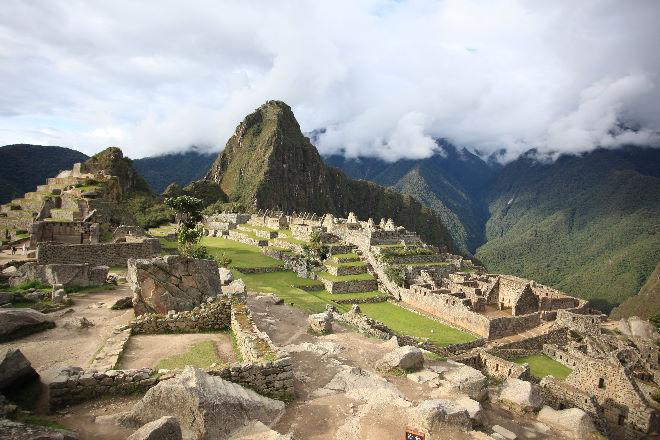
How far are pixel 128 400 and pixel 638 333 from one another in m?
28.6

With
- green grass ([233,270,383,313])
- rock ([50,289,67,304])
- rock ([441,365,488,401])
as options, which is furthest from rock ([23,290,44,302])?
rock ([441,365,488,401])

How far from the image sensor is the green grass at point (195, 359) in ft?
25.6

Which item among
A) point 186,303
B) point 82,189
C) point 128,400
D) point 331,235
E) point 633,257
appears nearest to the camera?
point 128,400

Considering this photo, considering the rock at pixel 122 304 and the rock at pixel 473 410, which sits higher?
the rock at pixel 122 304

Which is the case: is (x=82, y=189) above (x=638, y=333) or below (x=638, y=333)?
above

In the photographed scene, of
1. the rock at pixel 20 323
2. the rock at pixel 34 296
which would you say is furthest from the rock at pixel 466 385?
the rock at pixel 34 296

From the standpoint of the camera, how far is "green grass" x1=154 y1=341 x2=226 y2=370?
7.80 m

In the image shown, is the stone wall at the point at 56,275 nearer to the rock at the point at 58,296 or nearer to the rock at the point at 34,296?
the rock at the point at 34,296

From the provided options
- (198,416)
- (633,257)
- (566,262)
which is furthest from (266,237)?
(566,262)

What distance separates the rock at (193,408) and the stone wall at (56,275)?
33.7ft

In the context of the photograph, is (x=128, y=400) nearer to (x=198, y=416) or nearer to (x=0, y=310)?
(x=198, y=416)

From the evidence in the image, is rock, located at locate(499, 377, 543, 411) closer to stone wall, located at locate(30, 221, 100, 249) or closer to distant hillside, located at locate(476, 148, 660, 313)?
stone wall, located at locate(30, 221, 100, 249)

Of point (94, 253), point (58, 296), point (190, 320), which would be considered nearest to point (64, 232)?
point (94, 253)

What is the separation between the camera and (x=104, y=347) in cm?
826
